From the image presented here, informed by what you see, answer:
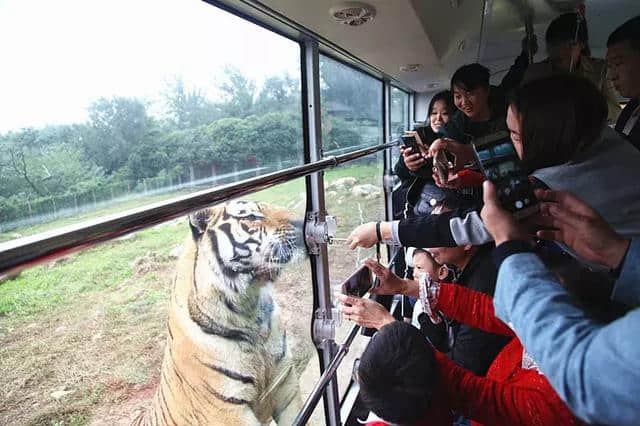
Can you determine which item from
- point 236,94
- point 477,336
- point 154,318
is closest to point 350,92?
point 236,94

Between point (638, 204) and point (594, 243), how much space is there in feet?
0.72

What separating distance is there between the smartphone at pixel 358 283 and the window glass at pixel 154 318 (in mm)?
291

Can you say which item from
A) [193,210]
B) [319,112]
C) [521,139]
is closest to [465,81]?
[319,112]

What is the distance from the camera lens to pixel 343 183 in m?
2.26

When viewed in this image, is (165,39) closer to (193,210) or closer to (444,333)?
(193,210)

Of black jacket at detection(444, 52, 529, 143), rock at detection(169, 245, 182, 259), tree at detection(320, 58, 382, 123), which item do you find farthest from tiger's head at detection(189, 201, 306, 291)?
black jacket at detection(444, 52, 529, 143)

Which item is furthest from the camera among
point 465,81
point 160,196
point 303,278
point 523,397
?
point 465,81

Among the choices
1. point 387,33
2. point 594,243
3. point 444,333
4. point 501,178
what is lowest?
point 444,333

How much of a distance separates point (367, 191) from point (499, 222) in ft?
7.25

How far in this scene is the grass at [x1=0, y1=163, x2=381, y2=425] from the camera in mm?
570

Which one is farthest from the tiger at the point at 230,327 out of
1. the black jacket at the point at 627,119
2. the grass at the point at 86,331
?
the black jacket at the point at 627,119

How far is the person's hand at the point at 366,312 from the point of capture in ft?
3.69

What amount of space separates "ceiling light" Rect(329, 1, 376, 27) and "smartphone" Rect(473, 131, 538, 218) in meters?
0.61

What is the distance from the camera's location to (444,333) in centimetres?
164
